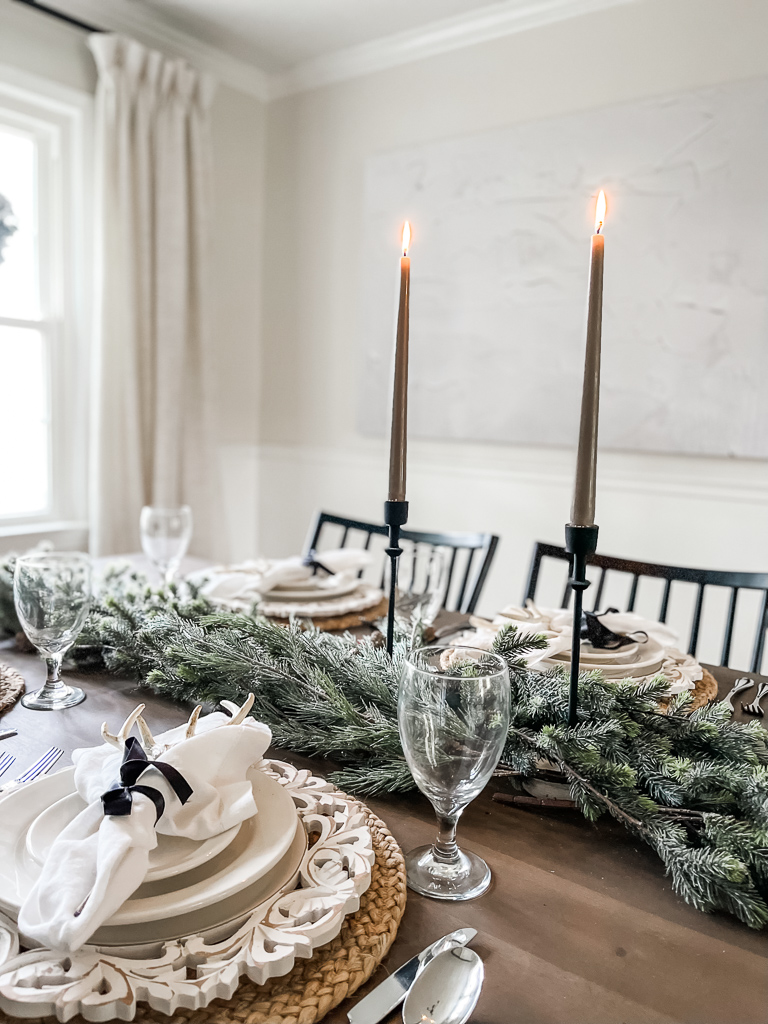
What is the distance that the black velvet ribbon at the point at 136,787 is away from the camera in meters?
0.55

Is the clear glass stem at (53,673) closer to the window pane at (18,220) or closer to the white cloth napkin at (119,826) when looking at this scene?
the white cloth napkin at (119,826)

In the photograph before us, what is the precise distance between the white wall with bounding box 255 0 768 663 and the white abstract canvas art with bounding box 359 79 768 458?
0.31 ft

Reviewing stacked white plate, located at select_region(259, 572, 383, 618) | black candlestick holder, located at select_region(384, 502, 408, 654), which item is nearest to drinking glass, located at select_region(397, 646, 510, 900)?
black candlestick holder, located at select_region(384, 502, 408, 654)

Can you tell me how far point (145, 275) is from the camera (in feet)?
9.95

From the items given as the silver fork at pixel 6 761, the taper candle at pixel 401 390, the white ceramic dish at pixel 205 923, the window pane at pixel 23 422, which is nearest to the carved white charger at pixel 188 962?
the white ceramic dish at pixel 205 923

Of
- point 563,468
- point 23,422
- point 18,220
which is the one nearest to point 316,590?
point 563,468

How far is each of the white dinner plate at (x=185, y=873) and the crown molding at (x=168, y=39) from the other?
304 cm

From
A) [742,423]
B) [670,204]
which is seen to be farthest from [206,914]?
[670,204]

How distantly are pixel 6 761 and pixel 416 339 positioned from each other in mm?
2518

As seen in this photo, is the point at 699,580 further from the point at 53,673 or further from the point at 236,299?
the point at 236,299

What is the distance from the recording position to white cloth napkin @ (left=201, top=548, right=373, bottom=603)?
4.64ft

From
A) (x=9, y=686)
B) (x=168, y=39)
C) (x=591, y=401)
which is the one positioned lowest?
(x=9, y=686)

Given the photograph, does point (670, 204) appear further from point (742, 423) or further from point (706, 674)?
point (706, 674)

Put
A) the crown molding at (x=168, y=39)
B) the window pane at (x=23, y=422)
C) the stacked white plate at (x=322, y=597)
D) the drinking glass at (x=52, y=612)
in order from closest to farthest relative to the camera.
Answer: the drinking glass at (x=52, y=612)
the stacked white plate at (x=322, y=597)
the crown molding at (x=168, y=39)
the window pane at (x=23, y=422)
